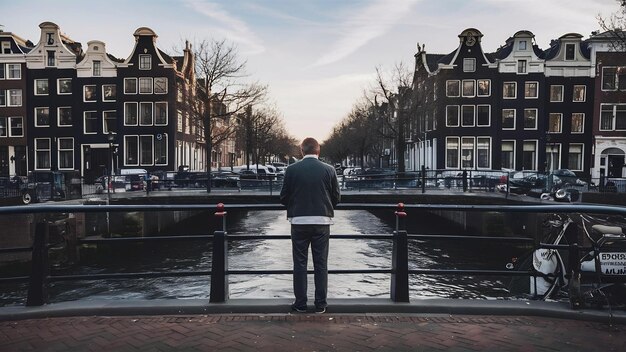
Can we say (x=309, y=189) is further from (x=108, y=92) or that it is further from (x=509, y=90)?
(x=509, y=90)

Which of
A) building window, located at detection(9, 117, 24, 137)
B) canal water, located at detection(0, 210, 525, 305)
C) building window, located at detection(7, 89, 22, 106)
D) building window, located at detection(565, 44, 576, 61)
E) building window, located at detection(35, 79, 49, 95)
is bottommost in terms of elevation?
canal water, located at detection(0, 210, 525, 305)

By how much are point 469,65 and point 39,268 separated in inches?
1856

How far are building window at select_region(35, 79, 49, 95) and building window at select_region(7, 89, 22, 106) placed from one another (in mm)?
1706

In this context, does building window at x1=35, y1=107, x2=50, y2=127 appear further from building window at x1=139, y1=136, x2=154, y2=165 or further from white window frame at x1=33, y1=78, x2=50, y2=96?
building window at x1=139, y1=136, x2=154, y2=165

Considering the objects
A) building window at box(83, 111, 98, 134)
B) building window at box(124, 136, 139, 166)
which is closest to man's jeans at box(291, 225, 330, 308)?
building window at box(124, 136, 139, 166)

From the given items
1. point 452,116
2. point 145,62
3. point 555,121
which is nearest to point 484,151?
point 452,116

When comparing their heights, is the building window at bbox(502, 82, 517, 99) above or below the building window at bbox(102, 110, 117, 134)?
above

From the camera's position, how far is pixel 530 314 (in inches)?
200

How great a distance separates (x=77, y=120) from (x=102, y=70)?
5.23 m

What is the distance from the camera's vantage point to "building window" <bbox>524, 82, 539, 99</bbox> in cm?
4712

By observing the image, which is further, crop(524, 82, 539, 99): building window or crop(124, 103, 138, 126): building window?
crop(524, 82, 539, 99): building window

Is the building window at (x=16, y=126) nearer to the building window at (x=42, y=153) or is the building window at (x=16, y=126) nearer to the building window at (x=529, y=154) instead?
the building window at (x=42, y=153)

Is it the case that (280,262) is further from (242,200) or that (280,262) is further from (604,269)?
(604,269)

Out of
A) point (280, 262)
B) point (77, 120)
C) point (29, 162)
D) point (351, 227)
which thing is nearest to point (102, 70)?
point (77, 120)
